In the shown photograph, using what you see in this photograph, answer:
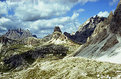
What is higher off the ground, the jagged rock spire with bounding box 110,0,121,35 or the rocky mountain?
the jagged rock spire with bounding box 110,0,121,35

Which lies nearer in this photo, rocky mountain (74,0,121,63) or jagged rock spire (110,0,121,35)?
rocky mountain (74,0,121,63)

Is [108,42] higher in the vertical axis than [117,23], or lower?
lower

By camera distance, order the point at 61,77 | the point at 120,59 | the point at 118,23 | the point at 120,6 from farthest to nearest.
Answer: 1. the point at 120,6
2. the point at 118,23
3. the point at 120,59
4. the point at 61,77

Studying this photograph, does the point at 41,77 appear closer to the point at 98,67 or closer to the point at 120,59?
the point at 98,67

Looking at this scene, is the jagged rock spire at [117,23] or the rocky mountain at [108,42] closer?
the rocky mountain at [108,42]

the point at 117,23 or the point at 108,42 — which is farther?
the point at 117,23

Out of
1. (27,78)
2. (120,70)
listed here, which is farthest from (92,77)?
(27,78)

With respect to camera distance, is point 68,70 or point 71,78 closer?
point 71,78

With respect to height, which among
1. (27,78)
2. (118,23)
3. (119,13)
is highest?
(119,13)

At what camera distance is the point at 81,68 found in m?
62.0

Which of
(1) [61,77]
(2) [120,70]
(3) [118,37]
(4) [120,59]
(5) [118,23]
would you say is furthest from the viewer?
(5) [118,23]

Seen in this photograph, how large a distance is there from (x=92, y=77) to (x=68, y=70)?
17.4 m

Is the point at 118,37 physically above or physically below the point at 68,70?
above

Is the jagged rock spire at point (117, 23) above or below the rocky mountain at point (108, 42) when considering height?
above
